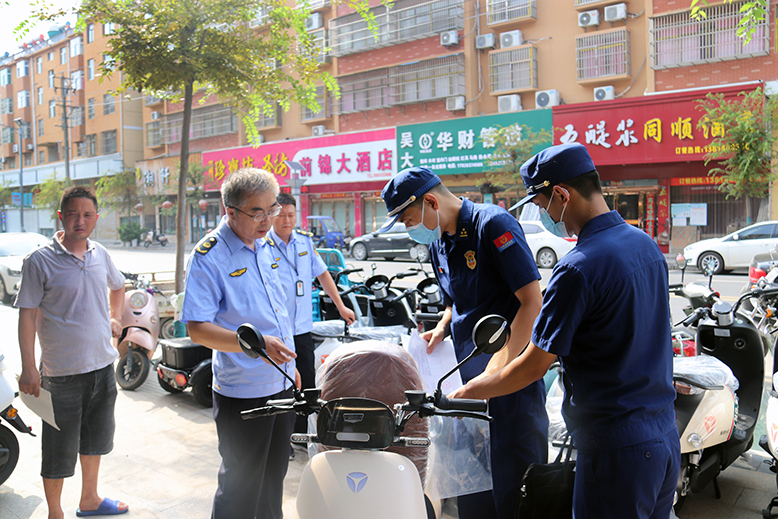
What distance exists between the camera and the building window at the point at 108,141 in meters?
41.0

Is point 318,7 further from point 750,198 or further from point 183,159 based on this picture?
point 183,159

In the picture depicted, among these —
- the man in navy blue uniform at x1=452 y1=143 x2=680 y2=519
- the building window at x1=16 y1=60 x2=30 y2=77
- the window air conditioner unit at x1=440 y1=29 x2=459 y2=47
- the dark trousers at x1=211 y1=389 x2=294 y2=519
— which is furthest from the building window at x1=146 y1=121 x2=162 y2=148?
Answer: the man in navy blue uniform at x1=452 y1=143 x2=680 y2=519

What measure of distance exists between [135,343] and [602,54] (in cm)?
1970

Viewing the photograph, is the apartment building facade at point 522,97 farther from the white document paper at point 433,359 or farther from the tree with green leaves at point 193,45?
the white document paper at point 433,359

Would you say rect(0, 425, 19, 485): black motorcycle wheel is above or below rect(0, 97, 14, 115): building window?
below

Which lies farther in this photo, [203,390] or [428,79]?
[428,79]

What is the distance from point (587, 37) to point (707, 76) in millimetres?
4290

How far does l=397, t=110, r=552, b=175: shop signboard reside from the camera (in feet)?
70.2

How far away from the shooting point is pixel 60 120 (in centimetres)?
4338

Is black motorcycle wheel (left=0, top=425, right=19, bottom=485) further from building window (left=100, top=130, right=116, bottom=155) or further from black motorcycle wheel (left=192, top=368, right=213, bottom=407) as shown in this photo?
building window (left=100, top=130, right=116, bottom=155)

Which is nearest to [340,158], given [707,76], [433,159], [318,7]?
[433,159]

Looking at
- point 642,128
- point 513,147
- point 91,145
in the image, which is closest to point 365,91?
point 513,147

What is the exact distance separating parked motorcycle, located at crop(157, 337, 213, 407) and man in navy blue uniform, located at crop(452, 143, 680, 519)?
399cm

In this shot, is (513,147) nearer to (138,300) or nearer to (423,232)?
(138,300)
